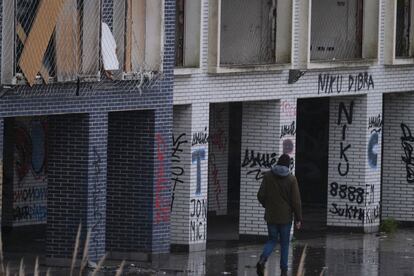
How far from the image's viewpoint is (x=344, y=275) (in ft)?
58.8

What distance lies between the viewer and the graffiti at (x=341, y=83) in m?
22.0

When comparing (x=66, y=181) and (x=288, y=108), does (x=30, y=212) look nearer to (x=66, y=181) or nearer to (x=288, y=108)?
(x=288, y=108)

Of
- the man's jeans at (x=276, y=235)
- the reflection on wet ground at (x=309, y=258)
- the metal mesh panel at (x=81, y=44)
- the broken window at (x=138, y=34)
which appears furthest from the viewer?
the reflection on wet ground at (x=309, y=258)

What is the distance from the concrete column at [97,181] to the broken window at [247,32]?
436 centimetres

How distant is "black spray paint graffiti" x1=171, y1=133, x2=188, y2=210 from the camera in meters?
19.8

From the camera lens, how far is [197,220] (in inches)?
787

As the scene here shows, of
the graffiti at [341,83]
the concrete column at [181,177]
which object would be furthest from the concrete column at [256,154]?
the concrete column at [181,177]

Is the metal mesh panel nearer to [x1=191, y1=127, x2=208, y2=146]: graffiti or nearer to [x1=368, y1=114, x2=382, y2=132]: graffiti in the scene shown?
[x1=191, y1=127, x2=208, y2=146]: graffiti

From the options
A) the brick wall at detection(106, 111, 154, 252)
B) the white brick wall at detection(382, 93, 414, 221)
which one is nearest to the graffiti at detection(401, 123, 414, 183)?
the white brick wall at detection(382, 93, 414, 221)

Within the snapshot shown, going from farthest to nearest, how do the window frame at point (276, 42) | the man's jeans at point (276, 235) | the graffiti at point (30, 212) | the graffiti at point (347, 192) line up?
the graffiti at point (347, 192), the graffiti at point (30, 212), the window frame at point (276, 42), the man's jeans at point (276, 235)

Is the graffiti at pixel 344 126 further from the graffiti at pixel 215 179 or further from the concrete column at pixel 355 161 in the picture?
the graffiti at pixel 215 179

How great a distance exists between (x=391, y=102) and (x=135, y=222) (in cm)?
Result: 735

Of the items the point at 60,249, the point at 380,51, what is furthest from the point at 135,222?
the point at 380,51

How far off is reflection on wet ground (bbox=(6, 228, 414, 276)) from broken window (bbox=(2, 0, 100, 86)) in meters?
2.65
